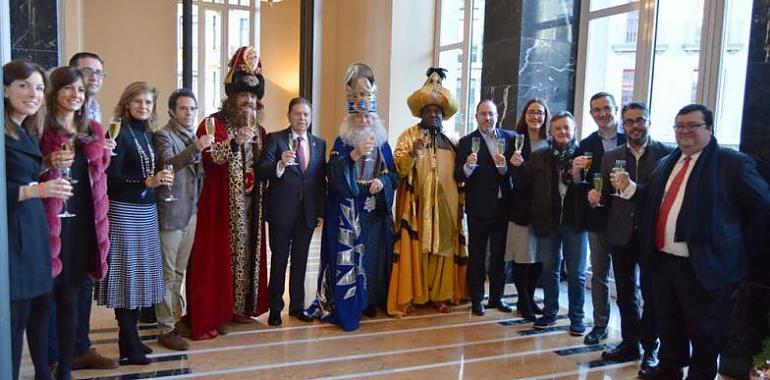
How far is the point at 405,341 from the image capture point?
3838 millimetres

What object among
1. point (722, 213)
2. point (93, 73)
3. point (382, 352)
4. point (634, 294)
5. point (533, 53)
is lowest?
point (382, 352)

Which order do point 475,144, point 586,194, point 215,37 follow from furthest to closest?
point 215,37
point 475,144
point 586,194

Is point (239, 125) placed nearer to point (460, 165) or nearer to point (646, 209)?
point (460, 165)

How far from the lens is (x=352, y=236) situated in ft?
13.4

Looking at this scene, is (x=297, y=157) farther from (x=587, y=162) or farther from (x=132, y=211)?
(x=587, y=162)

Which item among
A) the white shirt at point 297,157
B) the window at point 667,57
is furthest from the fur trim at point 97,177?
the window at point 667,57

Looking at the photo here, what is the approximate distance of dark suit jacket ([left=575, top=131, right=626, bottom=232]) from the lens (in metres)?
3.54

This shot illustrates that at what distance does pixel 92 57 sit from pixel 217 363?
6.30ft

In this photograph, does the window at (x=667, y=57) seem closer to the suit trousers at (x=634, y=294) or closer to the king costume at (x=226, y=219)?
the suit trousers at (x=634, y=294)

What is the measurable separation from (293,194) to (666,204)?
2217 mm

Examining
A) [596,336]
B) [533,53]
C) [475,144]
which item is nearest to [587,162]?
[475,144]

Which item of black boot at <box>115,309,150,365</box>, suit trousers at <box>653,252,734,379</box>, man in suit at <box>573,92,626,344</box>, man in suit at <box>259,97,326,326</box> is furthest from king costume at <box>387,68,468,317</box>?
black boot at <box>115,309,150,365</box>

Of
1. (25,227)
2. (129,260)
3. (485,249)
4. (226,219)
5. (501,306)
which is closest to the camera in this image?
(25,227)

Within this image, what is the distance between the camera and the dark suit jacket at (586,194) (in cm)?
354
